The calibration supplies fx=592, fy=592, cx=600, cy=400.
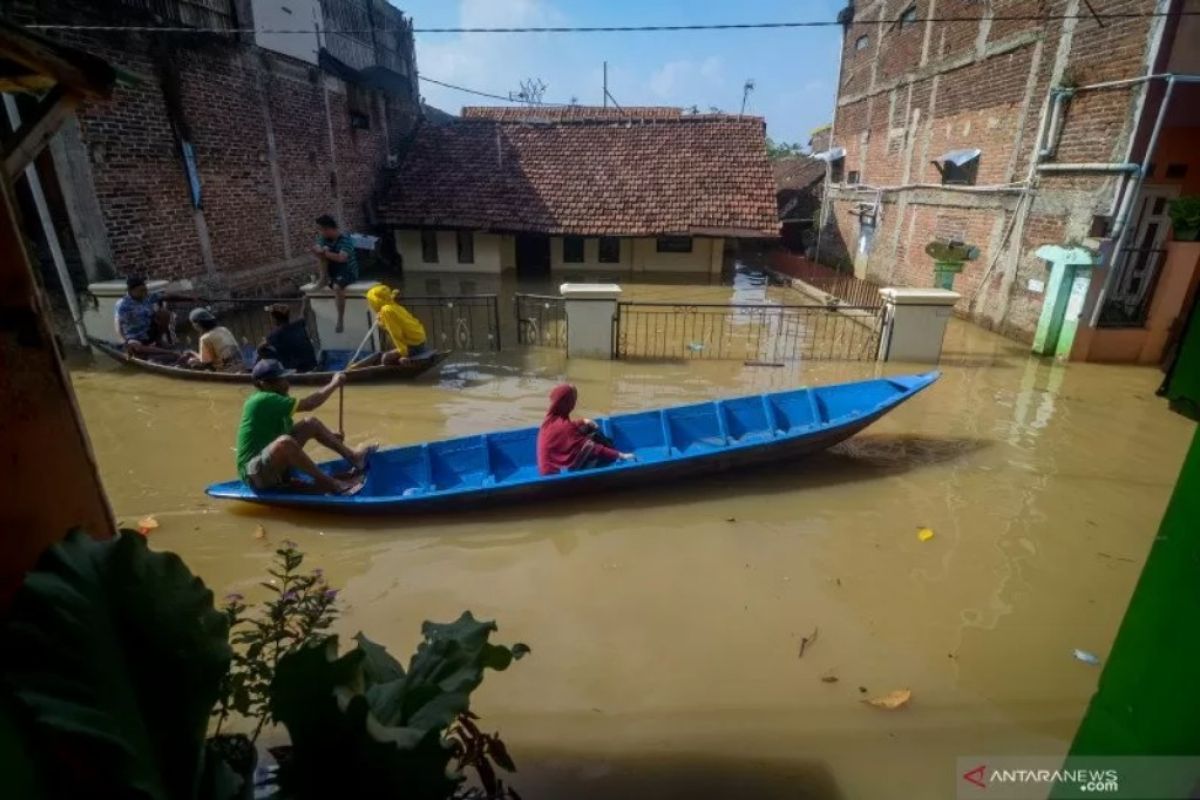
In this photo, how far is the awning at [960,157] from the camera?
12346mm

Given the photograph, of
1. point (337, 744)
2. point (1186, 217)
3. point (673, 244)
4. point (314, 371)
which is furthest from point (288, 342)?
point (1186, 217)

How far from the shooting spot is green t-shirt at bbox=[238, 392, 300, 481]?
4.91 meters

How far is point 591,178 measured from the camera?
1727cm

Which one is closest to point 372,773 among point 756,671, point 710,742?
point 710,742

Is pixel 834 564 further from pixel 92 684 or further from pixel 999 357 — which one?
pixel 999 357

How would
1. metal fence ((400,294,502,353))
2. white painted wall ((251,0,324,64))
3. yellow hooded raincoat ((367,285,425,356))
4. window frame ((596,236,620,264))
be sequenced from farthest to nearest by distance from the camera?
1. window frame ((596,236,620,264))
2. white painted wall ((251,0,324,64))
3. metal fence ((400,294,502,353))
4. yellow hooded raincoat ((367,285,425,356))

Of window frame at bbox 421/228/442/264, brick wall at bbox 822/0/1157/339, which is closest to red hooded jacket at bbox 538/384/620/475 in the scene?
brick wall at bbox 822/0/1157/339

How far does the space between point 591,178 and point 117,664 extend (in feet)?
57.4

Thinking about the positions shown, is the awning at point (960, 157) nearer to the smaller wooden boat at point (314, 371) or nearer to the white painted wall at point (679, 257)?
the white painted wall at point (679, 257)

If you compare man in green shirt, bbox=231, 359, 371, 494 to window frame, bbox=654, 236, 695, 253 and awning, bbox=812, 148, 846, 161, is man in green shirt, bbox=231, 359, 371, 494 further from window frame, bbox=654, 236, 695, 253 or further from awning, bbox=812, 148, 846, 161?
awning, bbox=812, 148, 846, 161

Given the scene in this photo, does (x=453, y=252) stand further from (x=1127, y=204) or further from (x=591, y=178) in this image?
(x=1127, y=204)

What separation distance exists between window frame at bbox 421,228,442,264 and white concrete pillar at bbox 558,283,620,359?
954 cm

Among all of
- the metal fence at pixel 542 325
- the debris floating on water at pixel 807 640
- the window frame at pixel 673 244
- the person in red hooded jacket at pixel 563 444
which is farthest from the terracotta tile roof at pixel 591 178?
the debris floating on water at pixel 807 640

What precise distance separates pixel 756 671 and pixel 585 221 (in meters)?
14.4
